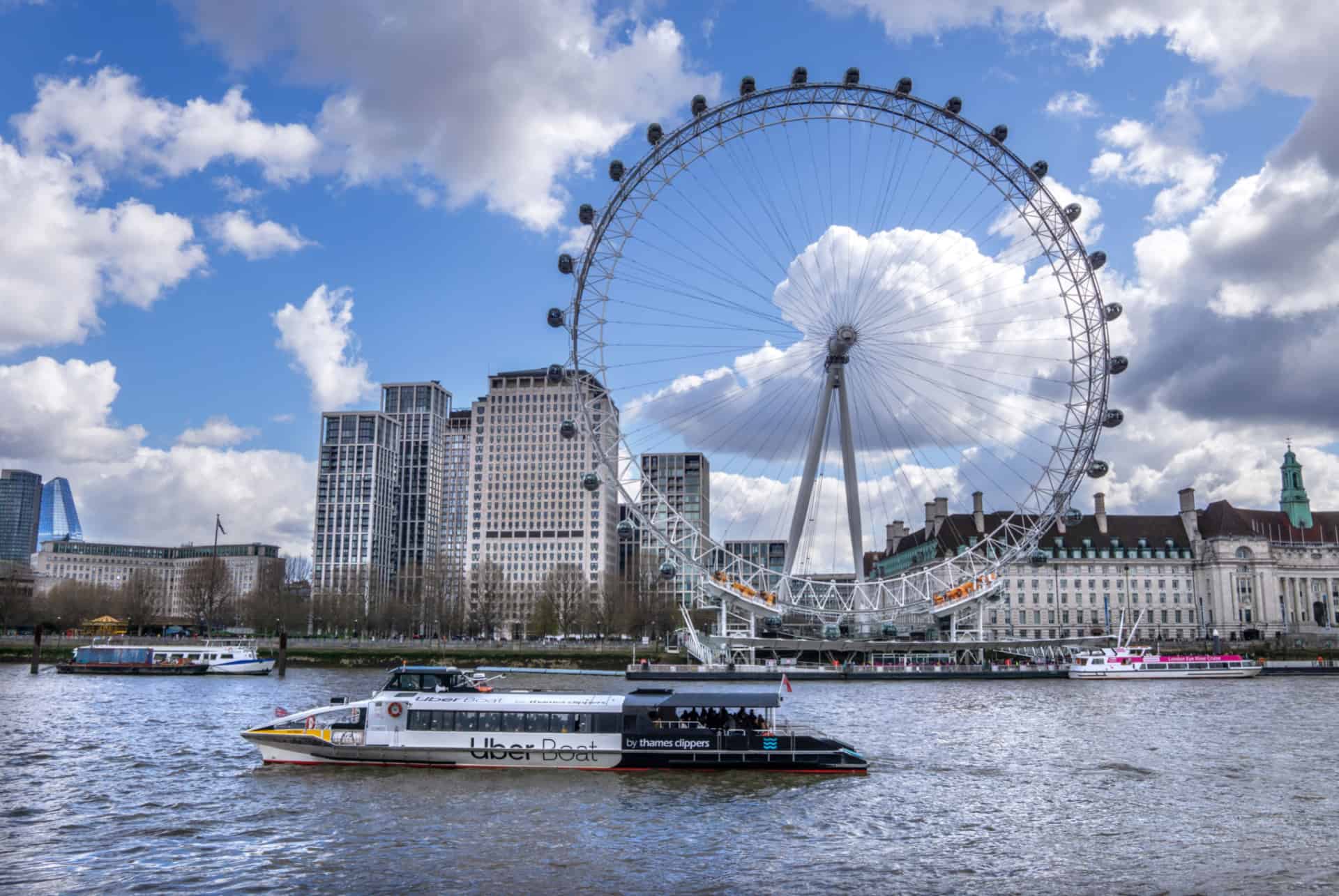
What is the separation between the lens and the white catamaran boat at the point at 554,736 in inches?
1647

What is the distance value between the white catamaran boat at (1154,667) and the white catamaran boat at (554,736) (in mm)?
72631

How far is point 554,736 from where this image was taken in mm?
42062

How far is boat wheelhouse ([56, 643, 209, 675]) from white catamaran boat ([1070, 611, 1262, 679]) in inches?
3359

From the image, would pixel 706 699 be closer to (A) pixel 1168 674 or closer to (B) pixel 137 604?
(A) pixel 1168 674

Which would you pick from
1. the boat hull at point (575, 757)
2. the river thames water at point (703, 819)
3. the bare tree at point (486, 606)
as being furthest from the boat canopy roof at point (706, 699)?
the bare tree at point (486, 606)

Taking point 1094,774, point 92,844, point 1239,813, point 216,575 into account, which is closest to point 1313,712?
point 1094,774

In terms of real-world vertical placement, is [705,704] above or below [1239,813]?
above

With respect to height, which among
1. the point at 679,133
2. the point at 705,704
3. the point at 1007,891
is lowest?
the point at 1007,891

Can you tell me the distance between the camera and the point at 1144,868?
27.5 metres

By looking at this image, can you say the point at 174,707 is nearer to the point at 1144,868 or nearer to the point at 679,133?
the point at 679,133

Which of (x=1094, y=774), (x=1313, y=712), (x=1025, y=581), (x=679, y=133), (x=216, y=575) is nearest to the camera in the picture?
(x=1094, y=774)

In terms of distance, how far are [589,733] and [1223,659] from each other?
8741 cm

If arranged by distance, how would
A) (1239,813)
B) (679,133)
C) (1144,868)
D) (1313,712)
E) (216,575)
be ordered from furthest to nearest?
(216,575) < (679,133) < (1313,712) < (1239,813) < (1144,868)

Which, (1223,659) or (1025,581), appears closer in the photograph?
(1223,659)
